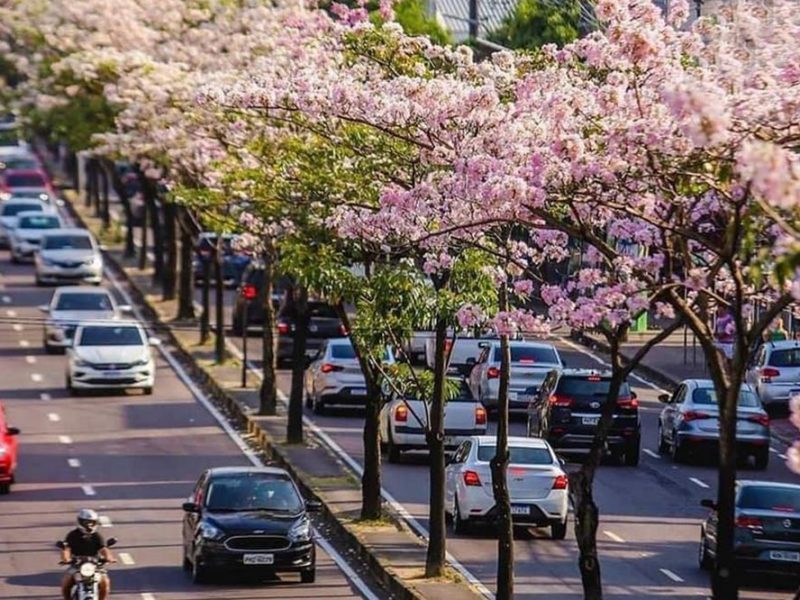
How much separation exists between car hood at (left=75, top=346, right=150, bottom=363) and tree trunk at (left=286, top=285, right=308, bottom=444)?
8404 millimetres

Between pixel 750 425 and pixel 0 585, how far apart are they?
15.2 meters

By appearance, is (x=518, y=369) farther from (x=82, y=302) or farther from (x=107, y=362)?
(x=82, y=302)

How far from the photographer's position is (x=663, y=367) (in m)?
53.2

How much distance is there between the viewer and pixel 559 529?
3222 centimetres

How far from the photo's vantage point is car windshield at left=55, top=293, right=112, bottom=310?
5506cm

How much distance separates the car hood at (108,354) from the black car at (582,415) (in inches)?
484

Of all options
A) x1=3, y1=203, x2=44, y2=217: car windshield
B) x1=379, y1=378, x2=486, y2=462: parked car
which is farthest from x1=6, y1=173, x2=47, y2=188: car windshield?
x1=379, y1=378, x2=486, y2=462: parked car

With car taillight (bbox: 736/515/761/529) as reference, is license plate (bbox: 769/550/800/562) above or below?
below

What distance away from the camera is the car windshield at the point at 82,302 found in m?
55.1

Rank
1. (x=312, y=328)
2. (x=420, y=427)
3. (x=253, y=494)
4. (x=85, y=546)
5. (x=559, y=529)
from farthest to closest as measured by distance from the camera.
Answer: (x=312, y=328)
(x=420, y=427)
(x=559, y=529)
(x=253, y=494)
(x=85, y=546)

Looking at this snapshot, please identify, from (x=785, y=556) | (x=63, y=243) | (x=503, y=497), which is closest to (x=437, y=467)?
(x=503, y=497)

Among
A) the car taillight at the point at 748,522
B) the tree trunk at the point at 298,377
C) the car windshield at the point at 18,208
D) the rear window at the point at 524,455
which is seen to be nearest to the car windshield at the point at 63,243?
the car windshield at the point at 18,208

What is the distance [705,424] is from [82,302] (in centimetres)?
2070

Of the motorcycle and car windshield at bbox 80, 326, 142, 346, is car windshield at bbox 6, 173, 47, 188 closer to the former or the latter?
car windshield at bbox 80, 326, 142, 346
